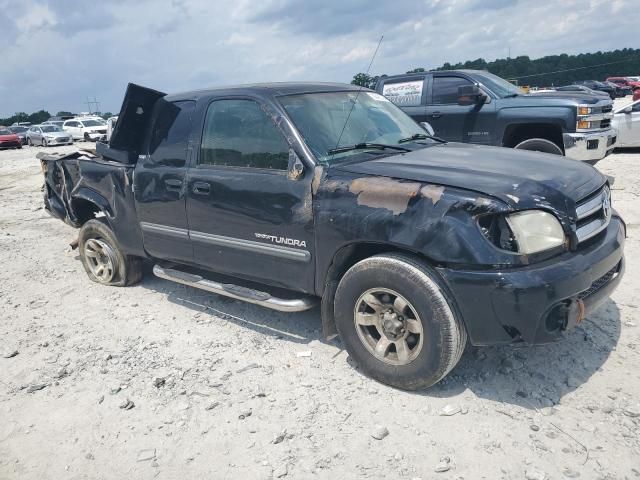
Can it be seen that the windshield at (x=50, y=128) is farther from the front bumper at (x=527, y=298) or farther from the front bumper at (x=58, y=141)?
the front bumper at (x=527, y=298)

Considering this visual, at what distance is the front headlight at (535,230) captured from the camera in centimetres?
278

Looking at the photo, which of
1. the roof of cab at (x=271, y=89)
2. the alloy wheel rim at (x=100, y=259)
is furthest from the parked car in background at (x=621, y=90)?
the alloy wheel rim at (x=100, y=259)

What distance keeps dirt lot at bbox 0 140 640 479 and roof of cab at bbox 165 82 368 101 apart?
1852 mm

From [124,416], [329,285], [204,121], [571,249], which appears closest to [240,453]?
[124,416]

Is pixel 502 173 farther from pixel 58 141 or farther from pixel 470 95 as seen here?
pixel 58 141

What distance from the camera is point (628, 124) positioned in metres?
11.3

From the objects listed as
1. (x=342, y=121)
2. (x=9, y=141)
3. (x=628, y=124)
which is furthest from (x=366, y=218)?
(x=9, y=141)

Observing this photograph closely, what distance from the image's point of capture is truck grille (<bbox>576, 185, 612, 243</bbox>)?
9.90ft

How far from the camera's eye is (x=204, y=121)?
4.18m

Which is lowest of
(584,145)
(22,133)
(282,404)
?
(282,404)

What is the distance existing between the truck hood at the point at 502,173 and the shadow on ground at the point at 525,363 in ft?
3.61

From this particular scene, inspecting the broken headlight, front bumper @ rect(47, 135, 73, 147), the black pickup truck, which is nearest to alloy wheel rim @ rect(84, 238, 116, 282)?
the black pickup truck

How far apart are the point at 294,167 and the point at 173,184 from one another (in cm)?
129

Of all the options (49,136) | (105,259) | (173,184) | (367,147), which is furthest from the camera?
(49,136)
